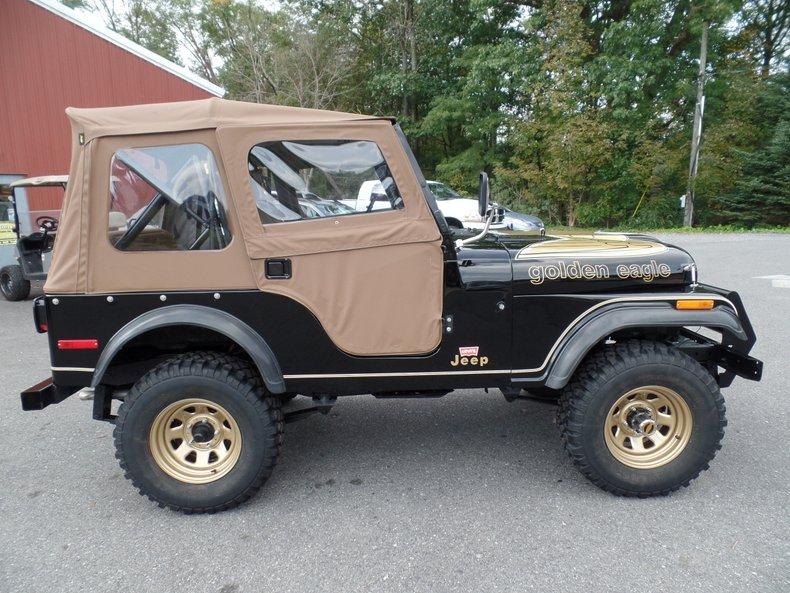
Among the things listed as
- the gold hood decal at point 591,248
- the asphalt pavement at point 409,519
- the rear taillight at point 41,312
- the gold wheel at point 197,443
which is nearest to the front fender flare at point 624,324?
the gold hood decal at point 591,248

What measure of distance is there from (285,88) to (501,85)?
963 centimetres

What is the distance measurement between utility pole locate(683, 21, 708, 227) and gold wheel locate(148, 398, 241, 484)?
65.7ft

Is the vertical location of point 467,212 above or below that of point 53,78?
below

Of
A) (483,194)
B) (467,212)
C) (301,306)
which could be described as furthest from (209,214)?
(467,212)

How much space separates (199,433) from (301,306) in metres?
0.93

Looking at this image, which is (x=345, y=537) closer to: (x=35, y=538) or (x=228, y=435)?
(x=228, y=435)

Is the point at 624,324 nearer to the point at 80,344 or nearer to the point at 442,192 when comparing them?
the point at 80,344

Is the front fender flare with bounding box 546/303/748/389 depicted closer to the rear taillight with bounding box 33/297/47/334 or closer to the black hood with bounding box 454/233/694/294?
the black hood with bounding box 454/233/694/294

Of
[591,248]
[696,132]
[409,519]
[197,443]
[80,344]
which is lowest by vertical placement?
[409,519]

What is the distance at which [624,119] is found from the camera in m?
18.1

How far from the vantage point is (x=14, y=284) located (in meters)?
9.13

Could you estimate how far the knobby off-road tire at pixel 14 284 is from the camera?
9148 millimetres

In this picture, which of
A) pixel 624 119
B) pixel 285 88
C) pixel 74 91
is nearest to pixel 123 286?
pixel 74 91

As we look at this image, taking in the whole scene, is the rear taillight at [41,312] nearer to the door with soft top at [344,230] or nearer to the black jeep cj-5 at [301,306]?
the black jeep cj-5 at [301,306]
